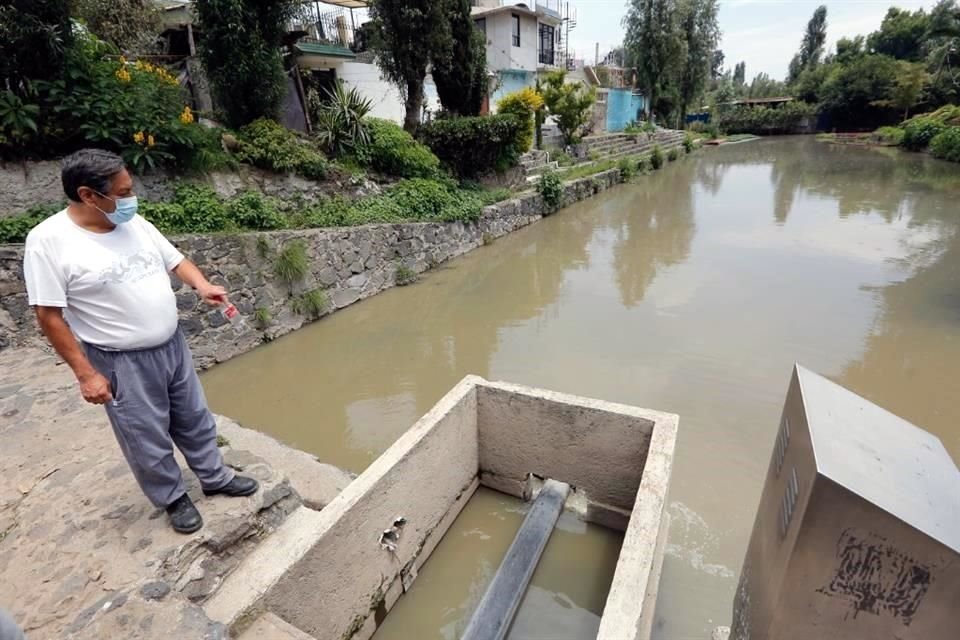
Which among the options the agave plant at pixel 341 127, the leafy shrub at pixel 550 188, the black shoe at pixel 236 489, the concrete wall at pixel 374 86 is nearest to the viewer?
the black shoe at pixel 236 489

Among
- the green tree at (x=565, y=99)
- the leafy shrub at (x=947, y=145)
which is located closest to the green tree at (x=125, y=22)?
the green tree at (x=565, y=99)

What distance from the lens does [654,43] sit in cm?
2520

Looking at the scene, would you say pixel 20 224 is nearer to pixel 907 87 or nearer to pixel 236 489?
pixel 236 489

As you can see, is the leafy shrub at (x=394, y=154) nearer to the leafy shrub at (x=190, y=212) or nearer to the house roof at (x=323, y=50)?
the leafy shrub at (x=190, y=212)

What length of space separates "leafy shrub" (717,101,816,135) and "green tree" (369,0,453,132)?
35.1 meters

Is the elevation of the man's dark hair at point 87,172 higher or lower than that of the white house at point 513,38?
lower

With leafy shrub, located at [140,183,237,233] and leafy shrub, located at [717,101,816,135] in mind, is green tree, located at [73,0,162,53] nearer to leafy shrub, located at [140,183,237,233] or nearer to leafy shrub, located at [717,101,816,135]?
leafy shrub, located at [140,183,237,233]

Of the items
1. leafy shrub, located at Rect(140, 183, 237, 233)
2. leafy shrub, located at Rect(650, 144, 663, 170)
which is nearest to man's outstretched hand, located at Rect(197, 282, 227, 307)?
leafy shrub, located at Rect(140, 183, 237, 233)

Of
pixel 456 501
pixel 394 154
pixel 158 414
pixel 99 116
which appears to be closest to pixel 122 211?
pixel 158 414

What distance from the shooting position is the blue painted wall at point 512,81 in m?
20.2

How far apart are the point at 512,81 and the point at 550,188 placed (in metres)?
11.1

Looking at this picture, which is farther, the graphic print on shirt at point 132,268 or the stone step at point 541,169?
the stone step at point 541,169

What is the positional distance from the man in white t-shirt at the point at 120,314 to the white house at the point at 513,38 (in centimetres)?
1953

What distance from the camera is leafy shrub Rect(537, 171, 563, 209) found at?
12.2 meters
